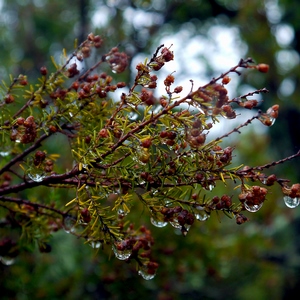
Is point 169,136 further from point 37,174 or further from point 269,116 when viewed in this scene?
point 37,174

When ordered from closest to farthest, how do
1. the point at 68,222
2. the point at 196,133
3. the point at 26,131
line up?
1. the point at 196,133
2. the point at 26,131
3. the point at 68,222

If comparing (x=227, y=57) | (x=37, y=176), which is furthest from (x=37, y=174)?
(x=227, y=57)

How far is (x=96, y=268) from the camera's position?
2363mm

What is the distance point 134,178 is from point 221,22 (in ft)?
13.2

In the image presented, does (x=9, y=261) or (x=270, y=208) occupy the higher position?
(x=270, y=208)

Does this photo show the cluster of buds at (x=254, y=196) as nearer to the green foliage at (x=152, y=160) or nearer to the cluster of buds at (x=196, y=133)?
the green foliage at (x=152, y=160)

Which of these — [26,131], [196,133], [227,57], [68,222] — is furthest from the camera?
[227,57]

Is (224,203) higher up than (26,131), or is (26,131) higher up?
(26,131)

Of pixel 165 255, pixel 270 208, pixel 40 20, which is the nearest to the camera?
pixel 165 255

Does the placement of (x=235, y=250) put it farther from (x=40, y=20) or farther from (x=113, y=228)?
(x=40, y=20)

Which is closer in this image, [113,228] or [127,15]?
[113,228]

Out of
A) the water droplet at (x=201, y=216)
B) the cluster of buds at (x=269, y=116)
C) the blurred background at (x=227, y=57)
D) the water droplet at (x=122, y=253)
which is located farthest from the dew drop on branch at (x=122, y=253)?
the blurred background at (x=227, y=57)

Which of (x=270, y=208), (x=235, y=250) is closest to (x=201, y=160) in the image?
(x=235, y=250)

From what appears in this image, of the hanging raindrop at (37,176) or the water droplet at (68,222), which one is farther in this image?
the water droplet at (68,222)
